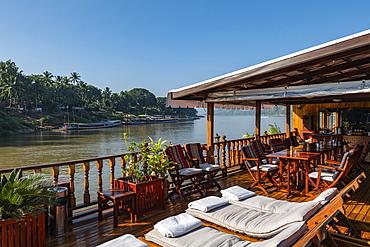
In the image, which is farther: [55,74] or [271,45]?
[55,74]

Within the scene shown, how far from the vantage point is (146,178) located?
14.0 feet

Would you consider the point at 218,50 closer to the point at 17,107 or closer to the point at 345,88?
the point at 345,88

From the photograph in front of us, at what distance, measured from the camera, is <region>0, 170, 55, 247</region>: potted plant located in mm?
2539

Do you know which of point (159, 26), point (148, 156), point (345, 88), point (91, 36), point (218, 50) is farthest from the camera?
point (91, 36)

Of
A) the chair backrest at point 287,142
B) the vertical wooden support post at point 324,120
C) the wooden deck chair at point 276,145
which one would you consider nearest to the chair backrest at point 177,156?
the wooden deck chair at point 276,145

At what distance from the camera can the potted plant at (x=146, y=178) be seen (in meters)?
3.84

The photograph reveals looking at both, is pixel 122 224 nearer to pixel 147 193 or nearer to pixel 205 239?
pixel 147 193

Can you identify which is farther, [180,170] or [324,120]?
[324,120]

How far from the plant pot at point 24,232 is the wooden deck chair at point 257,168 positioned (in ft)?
12.1

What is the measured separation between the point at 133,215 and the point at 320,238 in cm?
266

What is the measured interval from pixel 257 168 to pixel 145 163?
2184 mm

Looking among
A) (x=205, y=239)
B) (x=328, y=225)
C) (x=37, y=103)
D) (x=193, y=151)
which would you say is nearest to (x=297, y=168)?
(x=193, y=151)

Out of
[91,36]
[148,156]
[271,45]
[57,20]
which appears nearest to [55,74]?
[91,36]

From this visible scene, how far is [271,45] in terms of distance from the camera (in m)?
14.2
